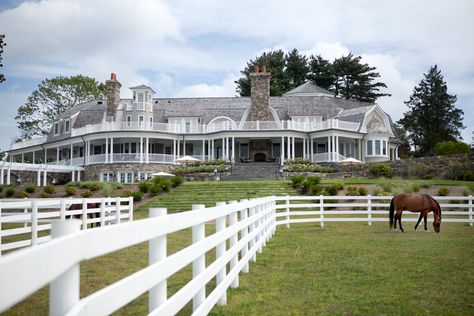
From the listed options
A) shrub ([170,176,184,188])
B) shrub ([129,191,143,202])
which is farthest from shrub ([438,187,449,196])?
shrub ([129,191,143,202])

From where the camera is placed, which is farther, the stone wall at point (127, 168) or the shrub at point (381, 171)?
the stone wall at point (127, 168)

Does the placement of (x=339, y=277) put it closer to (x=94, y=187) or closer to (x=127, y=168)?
(x=94, y=187)

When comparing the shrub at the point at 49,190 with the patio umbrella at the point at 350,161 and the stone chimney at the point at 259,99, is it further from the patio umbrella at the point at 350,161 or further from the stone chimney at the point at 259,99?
the patio umbrella at the point at 350,161

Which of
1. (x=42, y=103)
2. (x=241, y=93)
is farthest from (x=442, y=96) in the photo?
(x=42, y=103)

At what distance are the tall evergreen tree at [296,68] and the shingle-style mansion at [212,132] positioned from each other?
21093mm

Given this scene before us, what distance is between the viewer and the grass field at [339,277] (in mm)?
5094

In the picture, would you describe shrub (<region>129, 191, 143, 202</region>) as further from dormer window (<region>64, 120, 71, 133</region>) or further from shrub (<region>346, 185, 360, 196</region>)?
dormer window (<region>64, 120, 71, 133</region>)

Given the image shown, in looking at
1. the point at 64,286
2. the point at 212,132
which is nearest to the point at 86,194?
the point at 212,132

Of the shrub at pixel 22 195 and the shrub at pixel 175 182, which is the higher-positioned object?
the shrub at pixel 175 182

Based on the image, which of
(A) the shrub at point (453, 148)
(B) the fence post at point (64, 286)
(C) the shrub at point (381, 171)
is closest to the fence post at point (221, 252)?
(B) the fence post at point (64, 286)

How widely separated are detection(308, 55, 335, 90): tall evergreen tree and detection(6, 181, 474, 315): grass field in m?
57.2

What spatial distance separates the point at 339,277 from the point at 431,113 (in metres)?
61.3

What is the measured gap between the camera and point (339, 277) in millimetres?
6680

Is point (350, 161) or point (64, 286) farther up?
point (350, 161)
